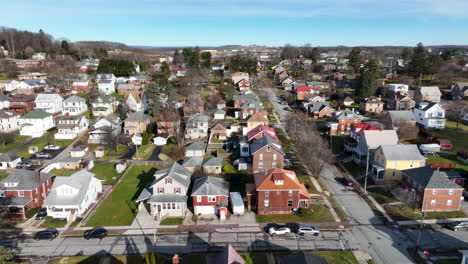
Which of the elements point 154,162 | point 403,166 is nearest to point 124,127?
point 154,162

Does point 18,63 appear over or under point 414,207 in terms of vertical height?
over

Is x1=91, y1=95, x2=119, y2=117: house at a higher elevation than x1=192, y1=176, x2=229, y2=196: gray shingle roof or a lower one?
higher

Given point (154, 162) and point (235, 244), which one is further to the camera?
point (154, 162)

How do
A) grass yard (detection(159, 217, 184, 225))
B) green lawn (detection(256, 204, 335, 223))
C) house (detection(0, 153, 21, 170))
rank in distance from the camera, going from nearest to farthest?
grass yard (detection(159, 217, 184, 225)) → green lawn (detection(256, 204, 335, 223)) → house (detection(0, 153, 21, 170))

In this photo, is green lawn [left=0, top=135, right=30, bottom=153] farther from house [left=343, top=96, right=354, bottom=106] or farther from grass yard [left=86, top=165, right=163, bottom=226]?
house [left=343, top=96, right=354, bottom=106]

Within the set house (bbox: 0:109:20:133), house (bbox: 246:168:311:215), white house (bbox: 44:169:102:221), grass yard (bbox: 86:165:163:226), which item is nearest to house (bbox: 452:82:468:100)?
house (bbox: 246:168:311:215)

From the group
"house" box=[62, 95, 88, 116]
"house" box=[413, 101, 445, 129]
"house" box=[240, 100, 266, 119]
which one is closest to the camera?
"house" box=[413, 101, 445, 129]

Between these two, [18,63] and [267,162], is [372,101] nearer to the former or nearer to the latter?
[267,162]

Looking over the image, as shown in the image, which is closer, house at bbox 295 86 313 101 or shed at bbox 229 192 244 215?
shed at bbox 229 192 244 215
